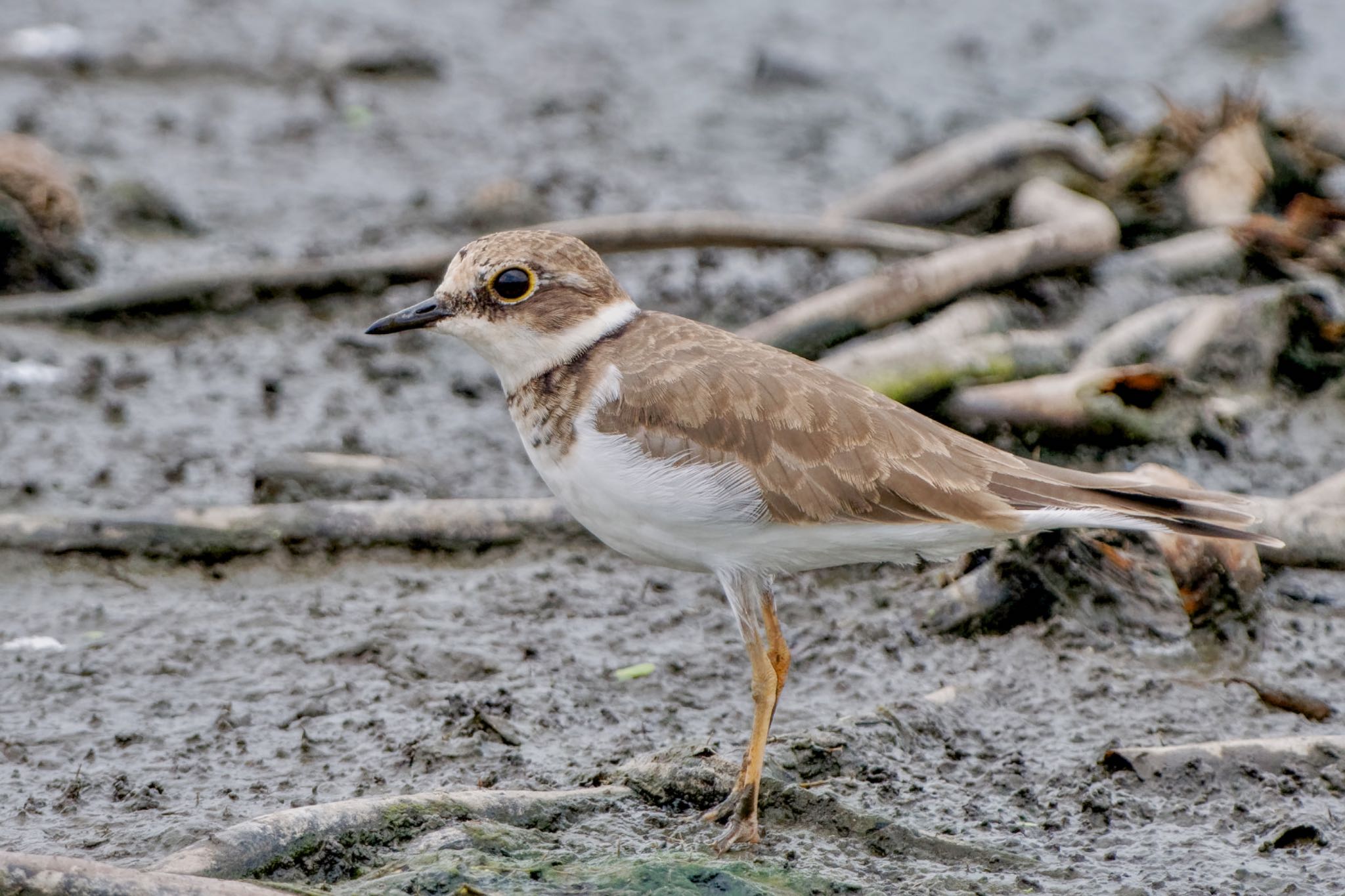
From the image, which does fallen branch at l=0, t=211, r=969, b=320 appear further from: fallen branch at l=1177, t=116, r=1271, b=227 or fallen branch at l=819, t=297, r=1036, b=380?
fallen branch at l=1177, t=116, r=1271, b=227

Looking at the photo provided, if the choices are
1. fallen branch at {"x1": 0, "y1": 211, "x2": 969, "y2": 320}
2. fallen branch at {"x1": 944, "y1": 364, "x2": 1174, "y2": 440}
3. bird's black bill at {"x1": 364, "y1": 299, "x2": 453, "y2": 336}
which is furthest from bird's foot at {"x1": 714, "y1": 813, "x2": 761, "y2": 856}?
fallen branch at {"x1": 0, "y1": 211, "x2": 969, "y2": 320}

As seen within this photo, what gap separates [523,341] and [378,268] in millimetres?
4128

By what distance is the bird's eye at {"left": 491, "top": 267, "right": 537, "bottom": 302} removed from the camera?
16.9 ft

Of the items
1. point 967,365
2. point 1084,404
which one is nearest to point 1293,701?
point 1084,404

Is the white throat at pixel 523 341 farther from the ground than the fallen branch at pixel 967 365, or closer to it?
farther from the ground

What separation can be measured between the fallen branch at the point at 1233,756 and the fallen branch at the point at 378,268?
15.3ft

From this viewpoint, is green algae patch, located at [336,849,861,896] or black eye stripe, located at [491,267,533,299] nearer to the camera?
green algae patch, located at [336,849,861,896]

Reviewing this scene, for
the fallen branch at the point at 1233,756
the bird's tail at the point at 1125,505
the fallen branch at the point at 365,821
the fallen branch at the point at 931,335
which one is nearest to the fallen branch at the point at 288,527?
the fallen branch at the point at 931,335

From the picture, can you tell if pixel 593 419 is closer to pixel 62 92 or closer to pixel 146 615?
pixel 146 615

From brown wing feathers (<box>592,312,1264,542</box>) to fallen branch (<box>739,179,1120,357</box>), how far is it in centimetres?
285

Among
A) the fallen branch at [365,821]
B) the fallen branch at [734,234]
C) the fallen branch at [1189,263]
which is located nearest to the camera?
the fallen branch at [365,821]

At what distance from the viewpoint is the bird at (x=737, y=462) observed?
481 cm

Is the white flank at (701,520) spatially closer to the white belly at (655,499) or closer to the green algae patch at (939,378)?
the white belly at (655,499)

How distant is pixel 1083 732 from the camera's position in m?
5.67
